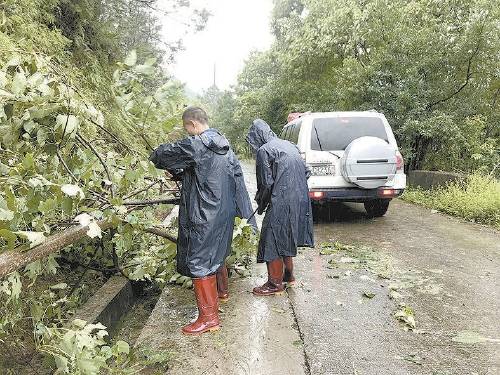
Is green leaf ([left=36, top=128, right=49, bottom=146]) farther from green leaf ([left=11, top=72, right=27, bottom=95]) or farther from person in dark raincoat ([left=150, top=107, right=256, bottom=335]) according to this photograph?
person in dark raincoat ([left=150, top=107, right=256, bottom=335])

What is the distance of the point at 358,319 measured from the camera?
4.11m

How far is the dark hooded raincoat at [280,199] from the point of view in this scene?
178 inches

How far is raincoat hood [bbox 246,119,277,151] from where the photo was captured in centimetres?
473

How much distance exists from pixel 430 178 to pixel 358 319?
8.25 metres

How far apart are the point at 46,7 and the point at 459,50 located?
9749 millimetres

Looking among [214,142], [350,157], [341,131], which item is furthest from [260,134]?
[341,131]

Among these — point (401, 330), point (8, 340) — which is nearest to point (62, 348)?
point (8, 340)

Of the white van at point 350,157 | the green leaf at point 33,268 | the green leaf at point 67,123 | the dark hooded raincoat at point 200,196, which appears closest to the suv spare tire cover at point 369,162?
the white van at point 350,157

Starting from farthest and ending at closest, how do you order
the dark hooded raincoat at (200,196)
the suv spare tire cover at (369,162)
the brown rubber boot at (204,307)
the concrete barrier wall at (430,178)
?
the concrete barrier wall at (430,178)
the suv spare tire cover at (369,162)
the brown rubber boot at (204,307)
the dark hooded raincoat at (200,196)

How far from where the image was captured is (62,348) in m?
2.91

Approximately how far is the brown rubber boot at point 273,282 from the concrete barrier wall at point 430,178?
677 centimetres

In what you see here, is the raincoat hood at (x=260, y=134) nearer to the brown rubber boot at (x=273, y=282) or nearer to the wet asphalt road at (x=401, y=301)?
the brown rubber boot at (x=273, y=282)

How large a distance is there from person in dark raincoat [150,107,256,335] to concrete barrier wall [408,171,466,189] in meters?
7.73

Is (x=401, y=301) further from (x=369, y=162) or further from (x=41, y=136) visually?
Answer: (x=41, y=136)
